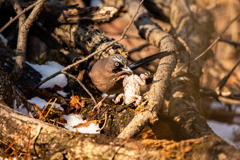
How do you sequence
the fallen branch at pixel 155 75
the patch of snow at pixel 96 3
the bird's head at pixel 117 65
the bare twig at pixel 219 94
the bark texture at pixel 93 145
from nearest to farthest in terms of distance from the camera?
the bark texture at pixel 93 145, the fallen branch at pixel 155 75, the bird's head at pixel 117 65, the bare twig at pixel 219 94, the patch of snow at pixel 96 3

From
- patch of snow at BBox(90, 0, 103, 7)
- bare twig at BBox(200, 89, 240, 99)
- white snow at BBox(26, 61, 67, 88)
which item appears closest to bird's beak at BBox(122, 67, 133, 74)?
white snow at BBox(26, 61, 67, 88)

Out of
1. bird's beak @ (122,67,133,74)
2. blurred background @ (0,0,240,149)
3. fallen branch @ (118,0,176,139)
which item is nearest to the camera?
fallen branch @ (118,0,176,139)

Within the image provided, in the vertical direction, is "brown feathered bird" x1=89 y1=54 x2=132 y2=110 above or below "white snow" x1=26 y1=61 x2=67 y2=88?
below

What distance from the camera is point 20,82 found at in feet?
10.4

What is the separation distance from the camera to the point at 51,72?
12.1 feet

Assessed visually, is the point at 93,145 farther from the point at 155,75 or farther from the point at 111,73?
the point at 155,75

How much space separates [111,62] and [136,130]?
38.4 inches

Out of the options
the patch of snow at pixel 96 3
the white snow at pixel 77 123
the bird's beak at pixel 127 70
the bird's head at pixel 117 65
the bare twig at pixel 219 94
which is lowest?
the white snow at pixel 77 123

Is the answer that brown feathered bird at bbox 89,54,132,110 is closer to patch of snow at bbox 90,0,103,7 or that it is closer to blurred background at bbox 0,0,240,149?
blurred background at bbox 0,0,240,149

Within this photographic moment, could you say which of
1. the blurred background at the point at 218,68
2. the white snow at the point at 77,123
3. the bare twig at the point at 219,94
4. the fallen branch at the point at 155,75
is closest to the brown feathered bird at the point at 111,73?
the white snow at the point at 77,123

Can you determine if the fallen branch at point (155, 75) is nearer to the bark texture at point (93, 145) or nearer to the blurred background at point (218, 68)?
the bark texture at point (93, 145)

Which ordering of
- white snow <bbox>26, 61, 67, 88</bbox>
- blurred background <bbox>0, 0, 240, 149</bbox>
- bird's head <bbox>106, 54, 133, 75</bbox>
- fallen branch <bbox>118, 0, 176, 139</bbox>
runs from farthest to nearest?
blurred background <bbox>0, 0, 240, 149</bbox>
white snow <bbox>26, 61, 67, 88</bbox>
bird's head <bbox>106, 54, 133, 75</bbox>
fallen branch <bbox>118, 0, 176, 139</bbox>

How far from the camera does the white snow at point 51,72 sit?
3.29 m

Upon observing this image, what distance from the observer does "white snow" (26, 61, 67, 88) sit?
3.29m
